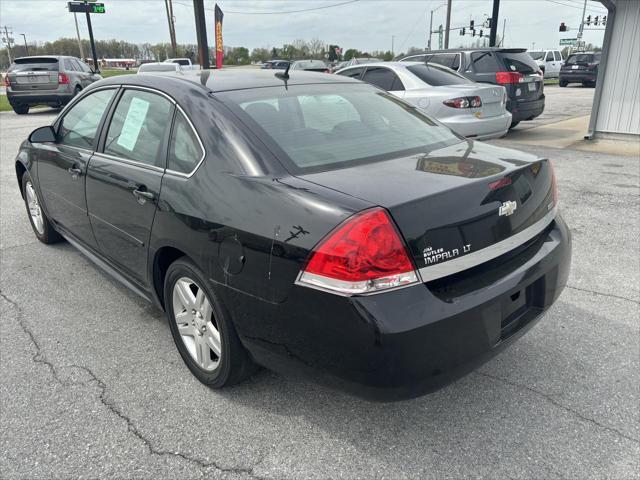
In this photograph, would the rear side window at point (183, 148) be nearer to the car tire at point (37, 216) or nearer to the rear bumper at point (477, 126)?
the car tire at point (37, 216)

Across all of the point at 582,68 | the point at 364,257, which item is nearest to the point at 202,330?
the point at 364,257

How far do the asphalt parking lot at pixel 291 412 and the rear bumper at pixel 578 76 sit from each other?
25.9 m

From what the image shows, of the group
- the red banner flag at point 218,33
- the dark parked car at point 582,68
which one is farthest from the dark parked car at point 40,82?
the dark parked car at point 582,68

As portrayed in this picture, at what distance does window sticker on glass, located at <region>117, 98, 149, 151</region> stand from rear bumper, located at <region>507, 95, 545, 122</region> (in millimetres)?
8695

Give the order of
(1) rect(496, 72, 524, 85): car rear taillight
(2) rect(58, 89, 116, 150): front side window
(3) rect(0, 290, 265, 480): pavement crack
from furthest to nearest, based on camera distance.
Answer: (1) rect(496, 72, 524, 85): car rear taillight < (2) rect(58, 89, 116, 150): front side window < (3) rect(0, 290, 265, 480): pavement crack

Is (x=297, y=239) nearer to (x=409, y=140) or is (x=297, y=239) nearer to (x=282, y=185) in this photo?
(x=282, y=185)

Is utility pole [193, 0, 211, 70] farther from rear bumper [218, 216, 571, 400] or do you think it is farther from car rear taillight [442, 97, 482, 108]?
rear bumper [218, 216, 571, 400]

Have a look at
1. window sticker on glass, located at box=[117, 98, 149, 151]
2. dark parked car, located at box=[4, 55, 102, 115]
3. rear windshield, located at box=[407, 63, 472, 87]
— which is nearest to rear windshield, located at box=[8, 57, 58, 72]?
dark parked car, located at box=[4, 55, 102, 115]

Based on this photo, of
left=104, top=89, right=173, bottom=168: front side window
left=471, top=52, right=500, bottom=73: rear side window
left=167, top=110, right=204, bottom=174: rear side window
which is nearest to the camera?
Answer: left=167, top=110, right=204, bottom=174: rear side window

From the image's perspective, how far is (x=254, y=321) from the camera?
2.17 metres

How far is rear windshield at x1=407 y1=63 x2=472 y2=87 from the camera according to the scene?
332 inches

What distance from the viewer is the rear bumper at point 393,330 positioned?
6.05 feet

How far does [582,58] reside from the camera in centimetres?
2556

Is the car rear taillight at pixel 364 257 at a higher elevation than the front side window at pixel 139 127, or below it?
below
